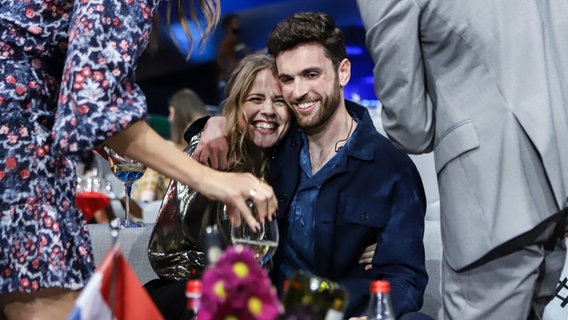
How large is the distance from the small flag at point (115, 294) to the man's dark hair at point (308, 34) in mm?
1573

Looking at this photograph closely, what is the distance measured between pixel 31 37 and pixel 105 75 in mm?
182

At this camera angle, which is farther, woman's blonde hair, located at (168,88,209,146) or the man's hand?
woman's blonde hair, located at (168,88,209,146)

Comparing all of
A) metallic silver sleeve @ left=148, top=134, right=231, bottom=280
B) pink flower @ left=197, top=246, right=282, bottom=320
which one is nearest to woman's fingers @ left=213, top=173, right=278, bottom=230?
pink flower @ left=197, top=246, right=282, bottom=320

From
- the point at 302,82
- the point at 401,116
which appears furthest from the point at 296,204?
the point at 401,116

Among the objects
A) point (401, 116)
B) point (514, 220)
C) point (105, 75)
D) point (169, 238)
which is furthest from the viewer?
point (169, 238)

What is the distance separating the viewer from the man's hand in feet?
8.36

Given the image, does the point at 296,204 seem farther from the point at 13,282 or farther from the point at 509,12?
the point at 13,282

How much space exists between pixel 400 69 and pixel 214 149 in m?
0.86

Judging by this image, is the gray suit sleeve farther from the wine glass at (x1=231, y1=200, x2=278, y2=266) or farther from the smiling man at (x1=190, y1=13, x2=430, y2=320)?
the smiling man at (x1=190, y1=13, x2=430, y2=320)

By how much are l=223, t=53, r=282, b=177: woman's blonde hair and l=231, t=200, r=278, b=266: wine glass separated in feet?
3.02

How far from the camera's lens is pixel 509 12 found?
181 cm

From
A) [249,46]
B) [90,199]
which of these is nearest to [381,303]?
[90,199]

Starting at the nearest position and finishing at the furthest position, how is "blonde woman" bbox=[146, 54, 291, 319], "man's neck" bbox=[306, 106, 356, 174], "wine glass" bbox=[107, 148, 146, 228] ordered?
1. "blonde woman" bbox=[146, 54, 291, 319]
2. "man's neck" bbox=[306, 106, 356, 174]
3. "wine glass" bbox=[107, 148, 146, 228]

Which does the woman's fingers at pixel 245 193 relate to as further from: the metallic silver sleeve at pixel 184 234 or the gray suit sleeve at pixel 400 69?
the metallic silver sleeve at pixel 184 234
